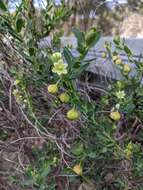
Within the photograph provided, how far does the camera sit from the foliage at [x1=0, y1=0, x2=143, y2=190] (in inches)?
45.9

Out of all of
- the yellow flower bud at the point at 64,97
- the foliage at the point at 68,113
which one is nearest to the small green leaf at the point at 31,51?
the foliage at the point at 68,113

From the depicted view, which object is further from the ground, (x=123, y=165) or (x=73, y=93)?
(x=73, y=93)

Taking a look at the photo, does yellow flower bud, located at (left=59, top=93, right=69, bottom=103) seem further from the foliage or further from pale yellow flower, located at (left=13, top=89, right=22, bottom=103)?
pale yellow flower, located at (left=13, top=89, right=22, bottom=103)

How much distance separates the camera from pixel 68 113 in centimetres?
109

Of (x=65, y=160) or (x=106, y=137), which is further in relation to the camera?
(x=65, y=160)

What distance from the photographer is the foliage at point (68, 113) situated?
1.17m

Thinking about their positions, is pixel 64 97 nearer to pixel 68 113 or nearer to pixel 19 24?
pixel 68 113

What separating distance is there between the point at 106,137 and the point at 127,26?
2.71 metres

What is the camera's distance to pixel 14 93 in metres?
1.39

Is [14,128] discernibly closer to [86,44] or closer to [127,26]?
[86,44]

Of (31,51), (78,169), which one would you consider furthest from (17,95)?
(78,169)

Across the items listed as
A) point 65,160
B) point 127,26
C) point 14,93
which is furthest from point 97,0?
point 127,26

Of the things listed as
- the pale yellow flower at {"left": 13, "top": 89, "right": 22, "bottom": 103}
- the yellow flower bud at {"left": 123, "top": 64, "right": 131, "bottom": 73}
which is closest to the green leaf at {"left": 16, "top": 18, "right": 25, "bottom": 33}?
the pale yellow flower at {"left": 13, "top": 89, "right": 22, "bottom": 103}

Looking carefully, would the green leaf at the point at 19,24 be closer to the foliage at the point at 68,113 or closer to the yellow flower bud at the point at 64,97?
the foliage at the point at 68,113
